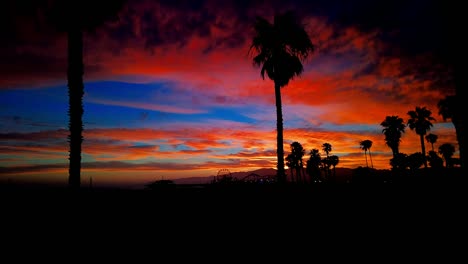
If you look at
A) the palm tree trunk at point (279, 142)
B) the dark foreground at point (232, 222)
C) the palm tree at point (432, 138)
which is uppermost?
the palm tree at point (432, 138)

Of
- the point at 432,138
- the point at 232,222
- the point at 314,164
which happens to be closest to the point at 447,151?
the point at 432,138

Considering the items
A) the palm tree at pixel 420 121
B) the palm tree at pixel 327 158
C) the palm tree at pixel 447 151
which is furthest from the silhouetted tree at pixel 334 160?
the palm tree at pixel 420 121

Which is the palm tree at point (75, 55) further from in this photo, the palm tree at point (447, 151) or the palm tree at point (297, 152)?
the palm tree at point (447, 151)

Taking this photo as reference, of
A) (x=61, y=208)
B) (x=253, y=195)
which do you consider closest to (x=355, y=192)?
(x=253, y=195)

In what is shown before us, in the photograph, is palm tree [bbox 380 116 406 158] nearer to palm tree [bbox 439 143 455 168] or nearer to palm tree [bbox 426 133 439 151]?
palm tree [bbox 426 133 439 151]

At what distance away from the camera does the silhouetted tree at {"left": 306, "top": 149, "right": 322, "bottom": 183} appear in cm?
9694

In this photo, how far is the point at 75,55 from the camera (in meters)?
11.5

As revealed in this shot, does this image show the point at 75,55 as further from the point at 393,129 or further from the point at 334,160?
the point at 334,160

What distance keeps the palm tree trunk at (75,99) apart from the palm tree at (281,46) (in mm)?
11606

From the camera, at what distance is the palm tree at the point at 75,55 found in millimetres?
11062

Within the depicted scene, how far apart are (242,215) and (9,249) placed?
6.39 m

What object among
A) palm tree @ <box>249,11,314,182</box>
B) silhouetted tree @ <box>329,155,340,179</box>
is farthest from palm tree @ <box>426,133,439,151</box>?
palm tree @ <box>249,11,314,182</box>

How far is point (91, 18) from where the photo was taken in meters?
12.1

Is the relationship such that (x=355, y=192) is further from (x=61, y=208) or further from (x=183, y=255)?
(x=61, y=208)
